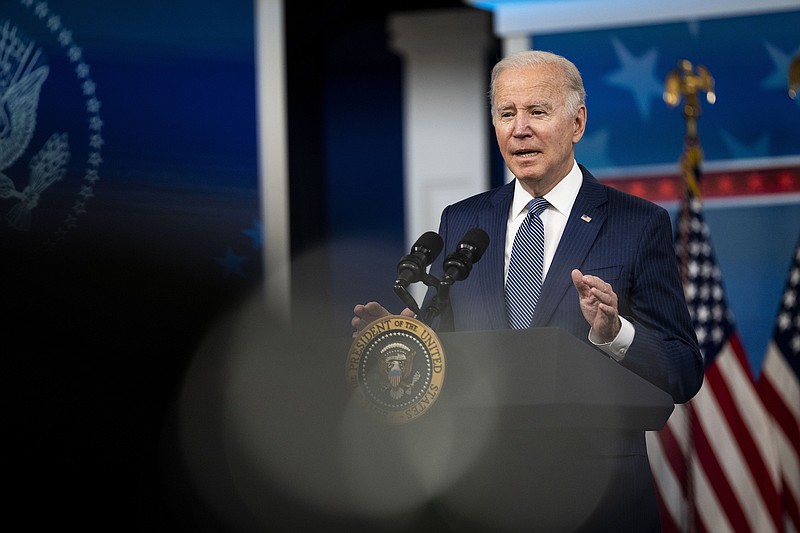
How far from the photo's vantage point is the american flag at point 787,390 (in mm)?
4516

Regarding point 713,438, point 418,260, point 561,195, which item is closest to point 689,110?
point 713,438

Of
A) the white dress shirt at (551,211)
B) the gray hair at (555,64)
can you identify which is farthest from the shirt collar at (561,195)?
Answer: the gray hair at (555,64)

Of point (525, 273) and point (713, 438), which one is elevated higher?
point (525, 273)

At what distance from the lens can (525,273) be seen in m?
1.74

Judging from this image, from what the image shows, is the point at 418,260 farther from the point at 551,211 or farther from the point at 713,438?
the point at 713,438

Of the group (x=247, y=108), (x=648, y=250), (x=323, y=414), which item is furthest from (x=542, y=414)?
(x=247, y=108)

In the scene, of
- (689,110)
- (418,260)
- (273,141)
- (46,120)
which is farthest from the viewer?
(273,141)

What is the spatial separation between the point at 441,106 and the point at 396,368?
167 inches

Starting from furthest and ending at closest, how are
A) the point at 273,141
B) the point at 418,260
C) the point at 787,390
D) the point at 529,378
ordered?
the point at 273,141 < the point at 787,390 < the point at 418,260 < the point at 529,378

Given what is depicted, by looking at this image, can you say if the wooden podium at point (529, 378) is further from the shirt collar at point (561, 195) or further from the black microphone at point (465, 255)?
the shirt collar at point (561, 195)

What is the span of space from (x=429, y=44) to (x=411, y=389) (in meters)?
4.36

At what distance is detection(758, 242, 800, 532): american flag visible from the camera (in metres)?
4.52

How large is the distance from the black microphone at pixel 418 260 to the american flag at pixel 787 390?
3246mm

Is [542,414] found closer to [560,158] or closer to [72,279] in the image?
[560,158]
